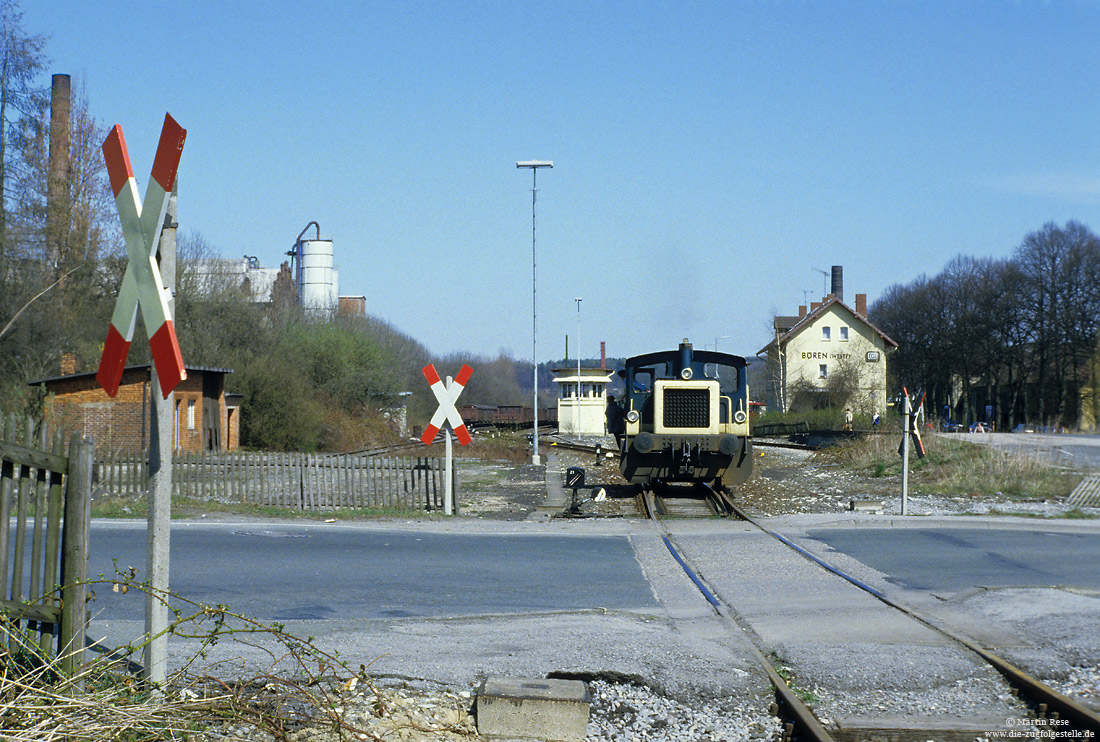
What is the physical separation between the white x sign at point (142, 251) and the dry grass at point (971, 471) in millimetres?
19545

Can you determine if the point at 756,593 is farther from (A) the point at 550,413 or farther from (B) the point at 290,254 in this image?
(A) the point at 550,413

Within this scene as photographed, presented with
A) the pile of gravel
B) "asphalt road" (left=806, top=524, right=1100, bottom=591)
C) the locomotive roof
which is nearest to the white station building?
the locomotive roof

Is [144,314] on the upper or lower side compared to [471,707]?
upper

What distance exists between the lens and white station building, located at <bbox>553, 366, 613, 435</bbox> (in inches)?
2461

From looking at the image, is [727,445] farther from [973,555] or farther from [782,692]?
A: [782,692]

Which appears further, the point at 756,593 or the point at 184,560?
the point at 184,560

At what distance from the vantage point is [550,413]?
80875 millimetres

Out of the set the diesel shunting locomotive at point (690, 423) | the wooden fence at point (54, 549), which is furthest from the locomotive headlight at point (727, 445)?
the wooden fence at point (54, 549)

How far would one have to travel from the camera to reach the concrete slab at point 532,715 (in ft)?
17.1

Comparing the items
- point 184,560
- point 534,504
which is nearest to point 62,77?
point 534,504

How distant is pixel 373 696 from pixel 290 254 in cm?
6385

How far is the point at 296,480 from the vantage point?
18.4 metres

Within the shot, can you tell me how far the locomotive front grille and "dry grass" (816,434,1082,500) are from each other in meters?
5.74

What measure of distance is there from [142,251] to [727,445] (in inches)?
613
